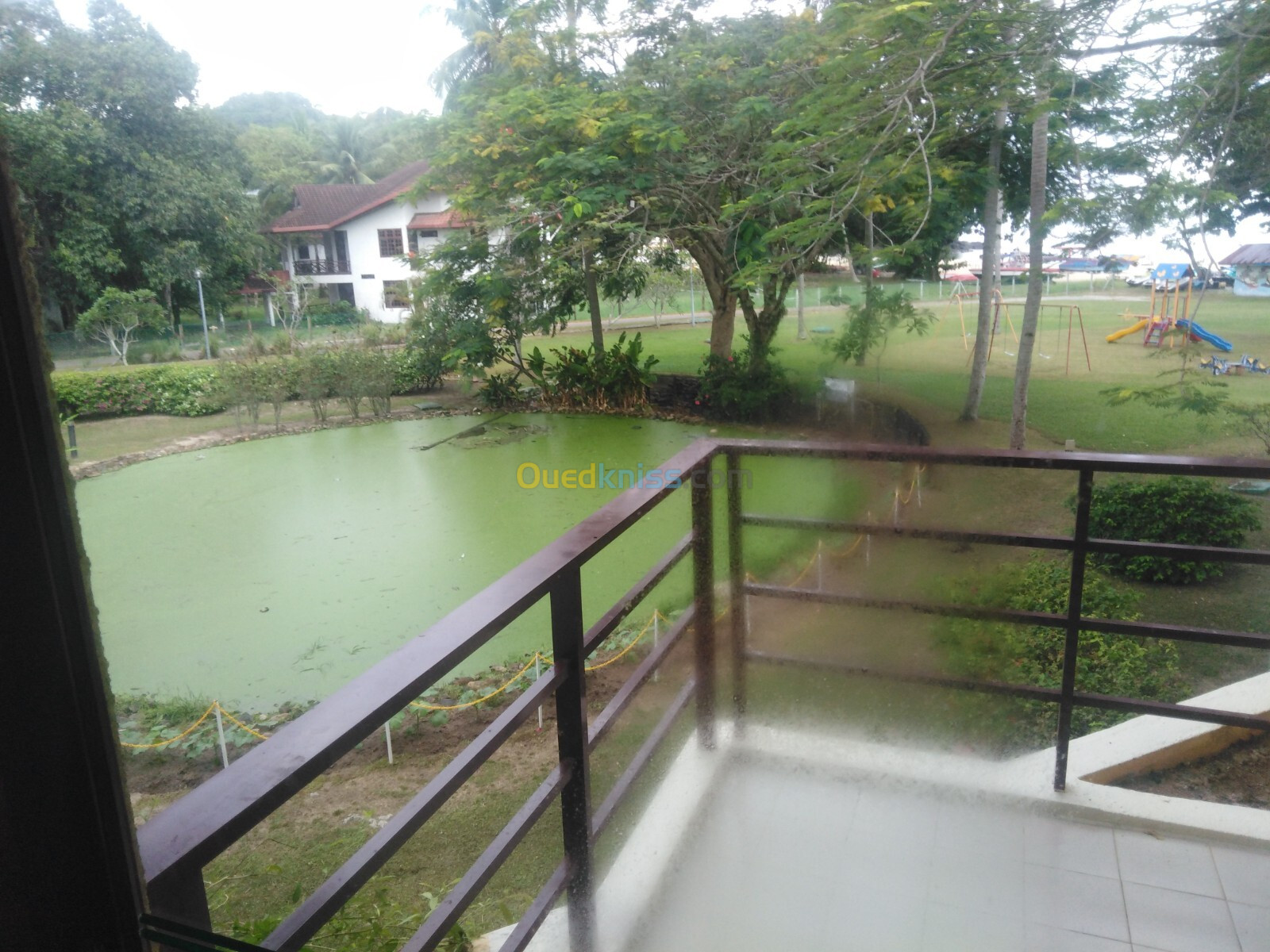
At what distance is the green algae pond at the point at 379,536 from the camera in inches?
38.3

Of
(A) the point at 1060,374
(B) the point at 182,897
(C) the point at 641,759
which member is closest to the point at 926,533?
(A) the point at 1060,374

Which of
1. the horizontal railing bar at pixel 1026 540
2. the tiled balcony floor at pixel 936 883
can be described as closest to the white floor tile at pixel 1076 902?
the tiled balcony floor at pixel 936 883

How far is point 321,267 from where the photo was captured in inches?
28.5

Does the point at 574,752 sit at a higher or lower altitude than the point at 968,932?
higher

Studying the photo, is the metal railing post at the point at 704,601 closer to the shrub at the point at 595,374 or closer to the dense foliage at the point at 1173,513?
the shrub at the point at 595,374

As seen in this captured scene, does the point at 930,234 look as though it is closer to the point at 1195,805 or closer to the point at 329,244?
the point at 329,244

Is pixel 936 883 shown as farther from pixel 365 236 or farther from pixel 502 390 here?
pixel 365 236

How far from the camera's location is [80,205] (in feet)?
1.28

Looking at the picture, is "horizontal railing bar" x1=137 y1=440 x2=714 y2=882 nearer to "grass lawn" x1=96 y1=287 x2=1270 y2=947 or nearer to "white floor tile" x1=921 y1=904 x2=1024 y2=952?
"grass lawn" x1=96 y1=287 x2=1270 y2=947

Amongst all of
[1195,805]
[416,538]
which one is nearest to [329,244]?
[416,538]

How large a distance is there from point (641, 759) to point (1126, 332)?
77 cm

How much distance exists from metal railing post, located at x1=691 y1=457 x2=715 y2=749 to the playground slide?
484 millimetres

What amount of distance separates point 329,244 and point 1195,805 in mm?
1266

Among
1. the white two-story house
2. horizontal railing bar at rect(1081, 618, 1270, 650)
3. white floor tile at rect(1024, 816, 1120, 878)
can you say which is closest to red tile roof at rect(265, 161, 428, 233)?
the white two-story house
